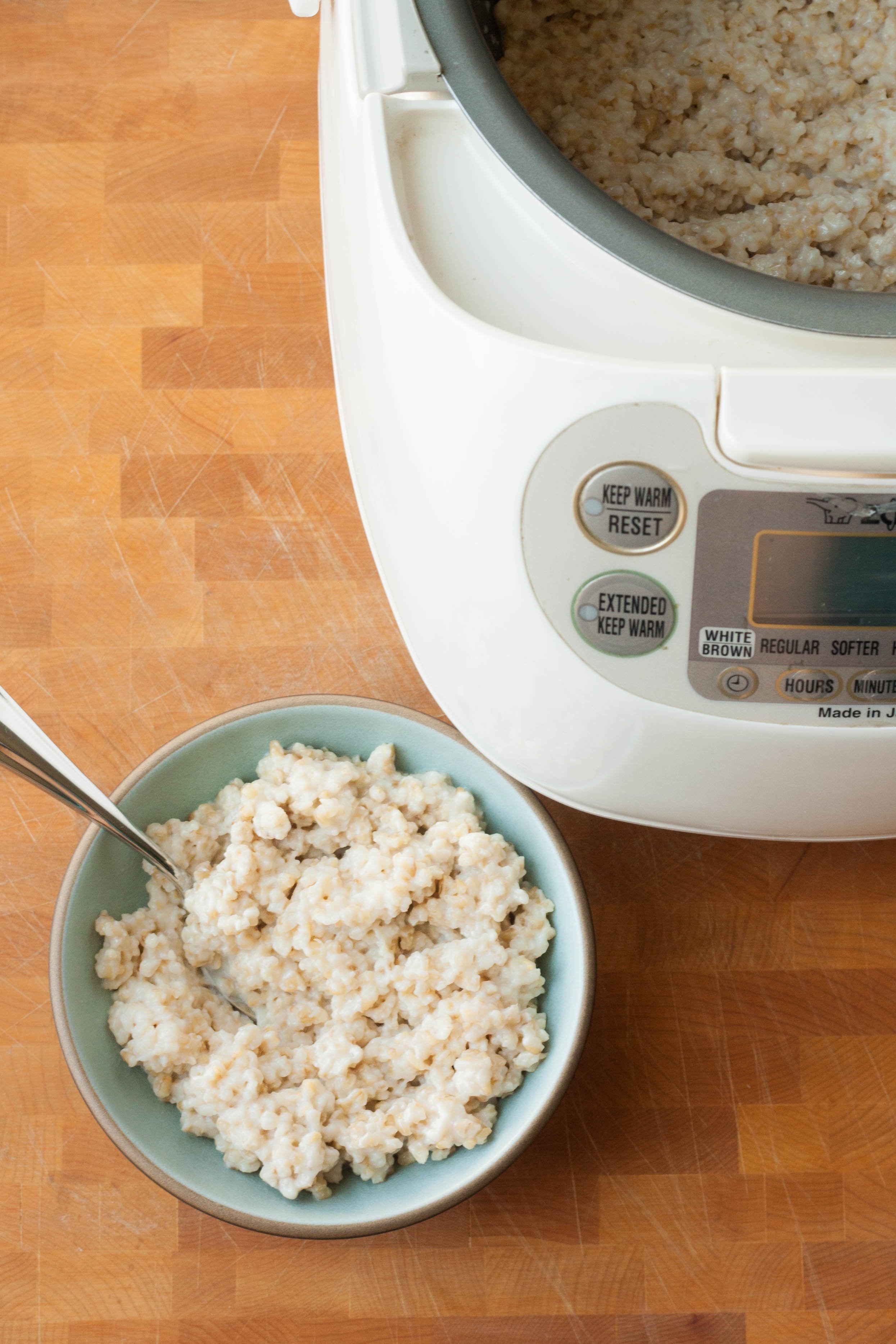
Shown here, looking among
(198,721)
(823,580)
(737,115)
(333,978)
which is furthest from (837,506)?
(198,721)

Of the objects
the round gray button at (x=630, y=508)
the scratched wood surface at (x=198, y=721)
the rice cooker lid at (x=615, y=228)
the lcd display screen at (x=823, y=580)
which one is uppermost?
the rice cooker lid at (x=615, y=228)

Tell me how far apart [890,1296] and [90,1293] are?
78cm

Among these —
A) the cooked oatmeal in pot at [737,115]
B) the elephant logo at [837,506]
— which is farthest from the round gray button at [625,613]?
the cooked oatmeal in pot at [737,115]

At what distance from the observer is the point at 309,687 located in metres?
1.13

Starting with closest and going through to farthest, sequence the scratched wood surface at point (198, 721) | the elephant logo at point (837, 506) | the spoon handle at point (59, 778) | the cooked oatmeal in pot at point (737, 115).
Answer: the elephant logo at point (837, 506)
the cooked oatmeal in pot at point (737, 115)
the spoon handle at point (59, 778)
the scratched wood surface at point (198, 721)

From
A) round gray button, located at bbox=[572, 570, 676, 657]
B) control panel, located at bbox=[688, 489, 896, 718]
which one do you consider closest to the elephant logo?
control panel, located at bbox=[688, 489, 896, 718]

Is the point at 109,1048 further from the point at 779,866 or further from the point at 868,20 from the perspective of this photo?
the point at 868,20

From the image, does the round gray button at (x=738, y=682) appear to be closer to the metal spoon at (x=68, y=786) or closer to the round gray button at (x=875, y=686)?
the round gray button at (x=875, y=686)

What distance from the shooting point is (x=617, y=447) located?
66cm

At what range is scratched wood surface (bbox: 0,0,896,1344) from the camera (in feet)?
3.54

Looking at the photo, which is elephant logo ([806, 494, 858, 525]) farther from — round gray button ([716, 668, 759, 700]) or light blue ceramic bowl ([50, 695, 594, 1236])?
light blue ceramic bowl ([50, 695, 594, 1236])

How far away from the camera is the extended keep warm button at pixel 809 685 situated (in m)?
0.68

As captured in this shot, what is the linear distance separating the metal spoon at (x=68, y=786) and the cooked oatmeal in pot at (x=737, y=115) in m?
0.63

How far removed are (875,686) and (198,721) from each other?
0.68 m
